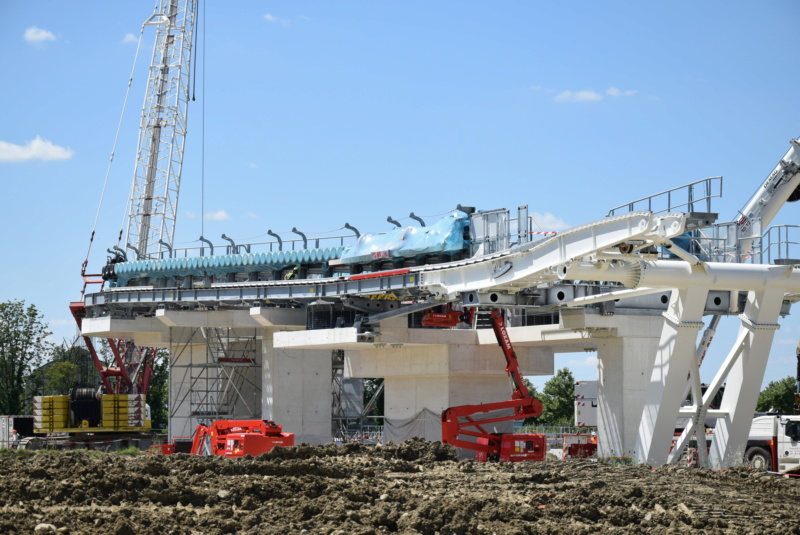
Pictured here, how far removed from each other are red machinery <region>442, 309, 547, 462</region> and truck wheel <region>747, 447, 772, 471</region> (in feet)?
22.0

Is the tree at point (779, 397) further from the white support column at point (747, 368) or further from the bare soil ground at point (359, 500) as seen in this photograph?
the bare soil ground at point (359, 500)

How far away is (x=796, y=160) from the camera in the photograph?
37781 millimetres

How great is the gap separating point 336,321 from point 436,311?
14.6 feet

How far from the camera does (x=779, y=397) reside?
88.7 metres

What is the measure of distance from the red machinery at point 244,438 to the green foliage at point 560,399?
65.4 meters

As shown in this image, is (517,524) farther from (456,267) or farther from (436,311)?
(436,311)

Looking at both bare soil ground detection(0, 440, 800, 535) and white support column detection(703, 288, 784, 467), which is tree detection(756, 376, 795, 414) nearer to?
white support column detection(703, 288, 784, 467)

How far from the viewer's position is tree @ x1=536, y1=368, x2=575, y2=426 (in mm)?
100938

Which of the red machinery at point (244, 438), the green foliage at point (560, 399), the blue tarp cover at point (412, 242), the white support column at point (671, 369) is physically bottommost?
the green foliage at point (560, 399)

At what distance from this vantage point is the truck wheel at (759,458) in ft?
117

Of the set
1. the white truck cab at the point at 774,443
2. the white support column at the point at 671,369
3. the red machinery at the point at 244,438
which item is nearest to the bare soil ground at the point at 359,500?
the white support column at the point at 671,369

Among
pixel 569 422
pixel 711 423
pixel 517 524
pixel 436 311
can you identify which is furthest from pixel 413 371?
pixel 569 422

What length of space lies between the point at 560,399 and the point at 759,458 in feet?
215

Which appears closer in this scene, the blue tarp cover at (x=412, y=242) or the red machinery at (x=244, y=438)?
the red machinery at (x=244, y=438)
